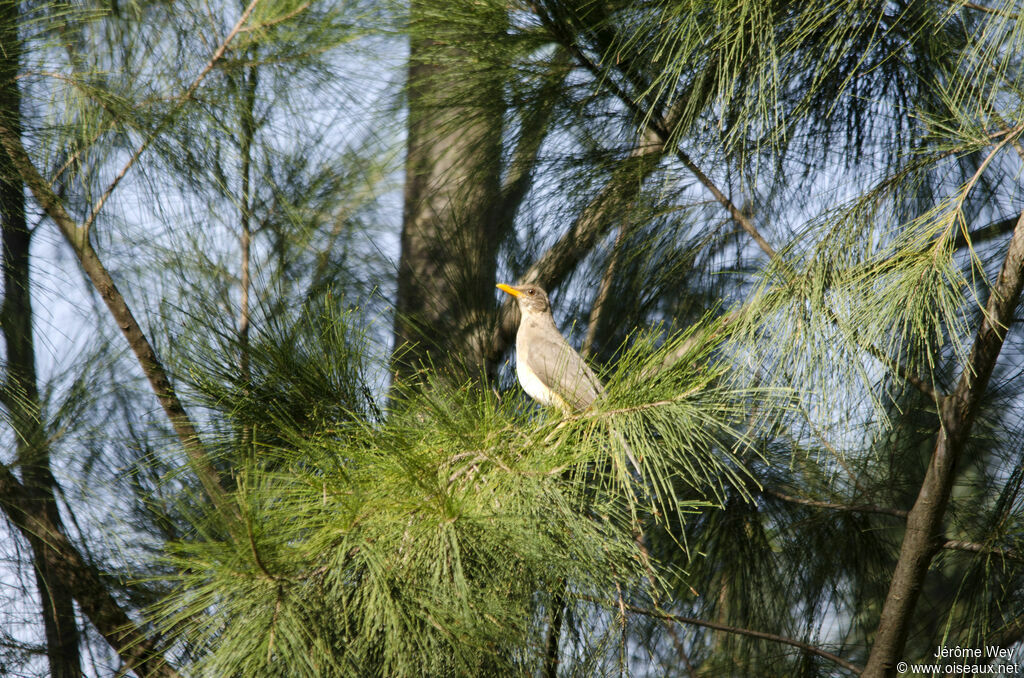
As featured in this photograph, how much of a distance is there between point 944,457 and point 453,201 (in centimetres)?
141

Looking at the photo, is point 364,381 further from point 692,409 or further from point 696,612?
point 696,612

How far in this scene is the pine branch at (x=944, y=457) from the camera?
4.15 feet

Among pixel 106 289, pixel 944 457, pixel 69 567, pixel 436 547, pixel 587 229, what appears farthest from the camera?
pixel 587 229

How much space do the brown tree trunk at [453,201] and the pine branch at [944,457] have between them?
981 millimetres

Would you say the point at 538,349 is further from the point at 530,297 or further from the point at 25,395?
the point at 25,395

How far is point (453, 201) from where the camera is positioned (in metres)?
2.39

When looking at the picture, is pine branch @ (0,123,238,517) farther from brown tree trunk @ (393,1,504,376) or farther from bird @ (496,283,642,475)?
bird @ (496,283,642,475)

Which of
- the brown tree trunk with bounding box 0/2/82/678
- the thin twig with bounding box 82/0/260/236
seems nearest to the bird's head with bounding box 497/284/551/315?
the thin twig with bounding box 82/0/260/236

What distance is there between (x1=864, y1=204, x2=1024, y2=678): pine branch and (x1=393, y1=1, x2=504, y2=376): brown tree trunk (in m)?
0.98

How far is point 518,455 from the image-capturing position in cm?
125

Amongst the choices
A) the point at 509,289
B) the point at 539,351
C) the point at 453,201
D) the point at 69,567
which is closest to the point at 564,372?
the point at 539,351

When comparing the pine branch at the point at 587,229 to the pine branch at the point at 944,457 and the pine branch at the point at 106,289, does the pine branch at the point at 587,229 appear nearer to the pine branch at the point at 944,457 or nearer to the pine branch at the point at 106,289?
the pine branch at the point at 944,457

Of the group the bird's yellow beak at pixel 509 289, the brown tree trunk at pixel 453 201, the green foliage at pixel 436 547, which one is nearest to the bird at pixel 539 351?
the bird's yellow beak at pixel 509 289

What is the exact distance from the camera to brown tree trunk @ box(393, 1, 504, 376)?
6.49 feet
